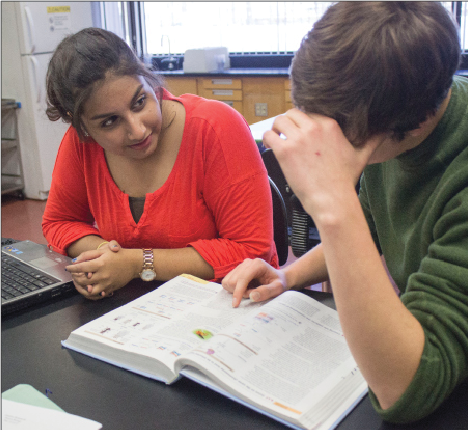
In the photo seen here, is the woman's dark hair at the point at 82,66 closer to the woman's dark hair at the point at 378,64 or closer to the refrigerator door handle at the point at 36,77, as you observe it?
the woman's dark hair at the point at 378,64

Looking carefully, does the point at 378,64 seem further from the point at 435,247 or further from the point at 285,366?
the point at 285,366

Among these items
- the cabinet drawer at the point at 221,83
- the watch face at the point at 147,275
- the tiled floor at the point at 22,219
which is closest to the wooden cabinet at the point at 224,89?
the cabinet drawer at the point at 221,83

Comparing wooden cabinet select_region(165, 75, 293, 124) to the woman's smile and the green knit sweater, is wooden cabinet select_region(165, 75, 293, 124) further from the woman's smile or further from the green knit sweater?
the green knit sweater

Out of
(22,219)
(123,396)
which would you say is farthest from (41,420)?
(22,219)

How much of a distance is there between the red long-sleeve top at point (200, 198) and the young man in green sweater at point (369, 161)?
0.55m

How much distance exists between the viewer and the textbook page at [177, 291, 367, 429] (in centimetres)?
70

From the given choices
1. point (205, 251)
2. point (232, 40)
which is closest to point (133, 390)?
point (205, 251)

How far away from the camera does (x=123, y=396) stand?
764 mm

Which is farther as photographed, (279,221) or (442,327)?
(279,221)

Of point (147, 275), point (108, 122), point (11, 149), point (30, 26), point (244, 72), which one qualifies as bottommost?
point (11, 149)

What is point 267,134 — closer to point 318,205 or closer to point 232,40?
point 318,205

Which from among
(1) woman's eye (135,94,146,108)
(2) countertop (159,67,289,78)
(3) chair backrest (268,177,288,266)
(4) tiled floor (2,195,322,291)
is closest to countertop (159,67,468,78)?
(2) countertop (159,67,289,78)

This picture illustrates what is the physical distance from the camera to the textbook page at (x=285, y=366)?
27.4 inches

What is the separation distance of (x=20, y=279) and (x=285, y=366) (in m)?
0.66
